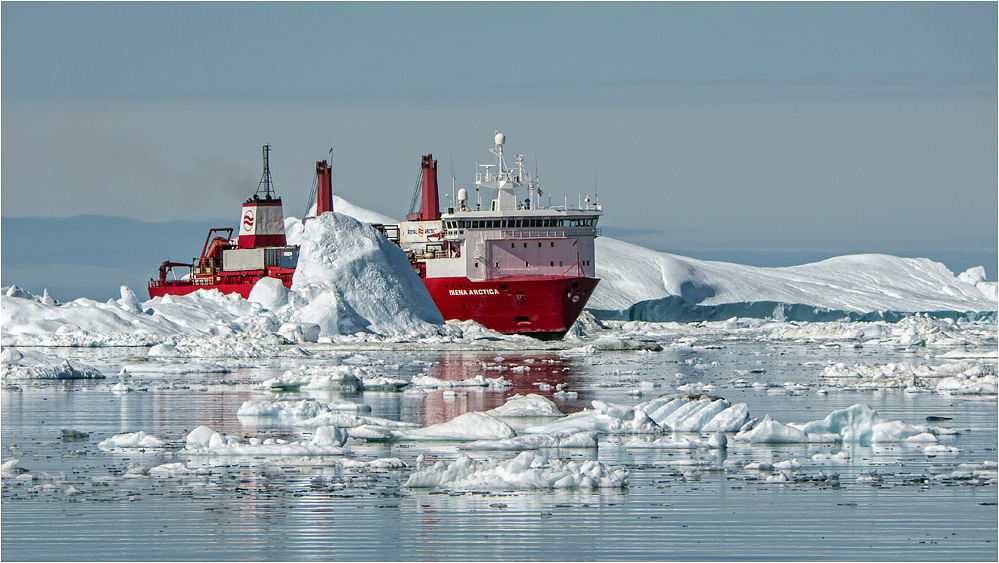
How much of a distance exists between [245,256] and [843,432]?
35.9 meters

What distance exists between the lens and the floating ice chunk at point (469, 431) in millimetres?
11959

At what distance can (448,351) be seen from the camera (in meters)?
31.1

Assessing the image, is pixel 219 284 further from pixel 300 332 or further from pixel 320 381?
pixel 320 381

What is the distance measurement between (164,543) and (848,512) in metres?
4.26

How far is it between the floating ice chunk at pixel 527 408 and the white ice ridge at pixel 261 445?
2.82m

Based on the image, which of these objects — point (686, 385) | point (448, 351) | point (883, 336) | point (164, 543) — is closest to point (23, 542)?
point (164, 543)

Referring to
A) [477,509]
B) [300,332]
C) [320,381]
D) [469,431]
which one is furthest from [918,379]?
[300,332]

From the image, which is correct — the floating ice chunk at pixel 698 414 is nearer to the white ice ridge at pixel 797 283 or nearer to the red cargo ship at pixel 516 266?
the red cargo ship at pixel 516 266

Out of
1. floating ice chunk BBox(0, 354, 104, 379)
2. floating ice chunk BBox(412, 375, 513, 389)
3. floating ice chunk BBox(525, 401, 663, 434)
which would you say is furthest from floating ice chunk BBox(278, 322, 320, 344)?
floating ice chunk BBox(525, 401, 663, 434)

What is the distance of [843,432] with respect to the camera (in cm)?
1200

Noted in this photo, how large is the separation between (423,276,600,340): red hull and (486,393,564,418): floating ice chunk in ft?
76.1

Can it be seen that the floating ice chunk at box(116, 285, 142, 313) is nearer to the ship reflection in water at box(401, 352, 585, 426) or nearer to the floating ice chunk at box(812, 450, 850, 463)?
the ship reflection in water at box(401, 352, 585, 426)

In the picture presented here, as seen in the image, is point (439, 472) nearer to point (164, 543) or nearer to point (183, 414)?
point (164, 543)

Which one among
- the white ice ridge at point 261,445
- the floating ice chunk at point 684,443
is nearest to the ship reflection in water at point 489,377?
the white ice ridge at point 261,445
